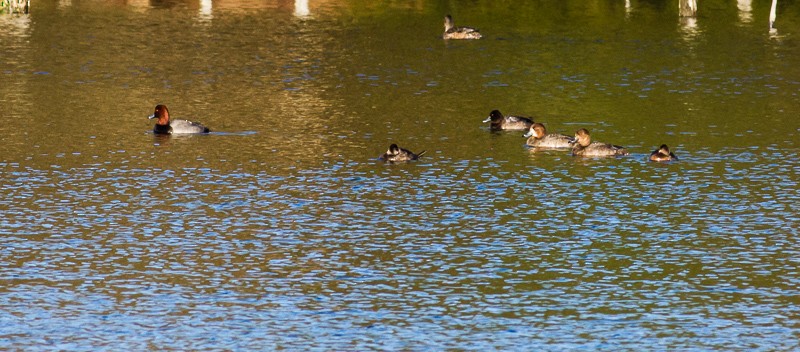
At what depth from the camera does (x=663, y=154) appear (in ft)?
86.1

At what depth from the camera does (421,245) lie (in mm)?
19984

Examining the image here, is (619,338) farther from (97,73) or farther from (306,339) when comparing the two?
(97,73)

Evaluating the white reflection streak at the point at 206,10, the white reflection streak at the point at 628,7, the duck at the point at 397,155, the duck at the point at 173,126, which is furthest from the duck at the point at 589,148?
the white reflection streak at the point at 628,7

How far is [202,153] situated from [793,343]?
14.6 meters

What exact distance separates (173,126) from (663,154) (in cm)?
1001

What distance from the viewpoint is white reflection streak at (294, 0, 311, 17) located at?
179 feet

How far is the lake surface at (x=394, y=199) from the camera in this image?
643 inches

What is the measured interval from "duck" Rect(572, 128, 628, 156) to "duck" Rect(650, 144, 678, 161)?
0.90m

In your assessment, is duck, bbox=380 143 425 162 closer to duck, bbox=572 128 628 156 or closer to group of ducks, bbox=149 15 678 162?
group of ducks, bbox=149 15 678 162

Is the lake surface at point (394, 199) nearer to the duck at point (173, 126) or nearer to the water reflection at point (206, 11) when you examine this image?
the duck at point (173, 126)

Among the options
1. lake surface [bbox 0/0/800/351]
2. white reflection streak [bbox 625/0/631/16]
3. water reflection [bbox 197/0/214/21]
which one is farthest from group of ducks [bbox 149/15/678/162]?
white reflection streak [bbox 625/0/631/16]

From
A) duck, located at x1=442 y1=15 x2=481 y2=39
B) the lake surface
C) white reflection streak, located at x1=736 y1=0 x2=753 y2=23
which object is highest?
white reflection streak, located at x1=736 y1=0 x2=753 y2=23

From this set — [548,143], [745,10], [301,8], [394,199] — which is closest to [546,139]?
[548,143]

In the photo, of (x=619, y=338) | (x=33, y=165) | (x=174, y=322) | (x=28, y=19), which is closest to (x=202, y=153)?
(x=33, y=165)
